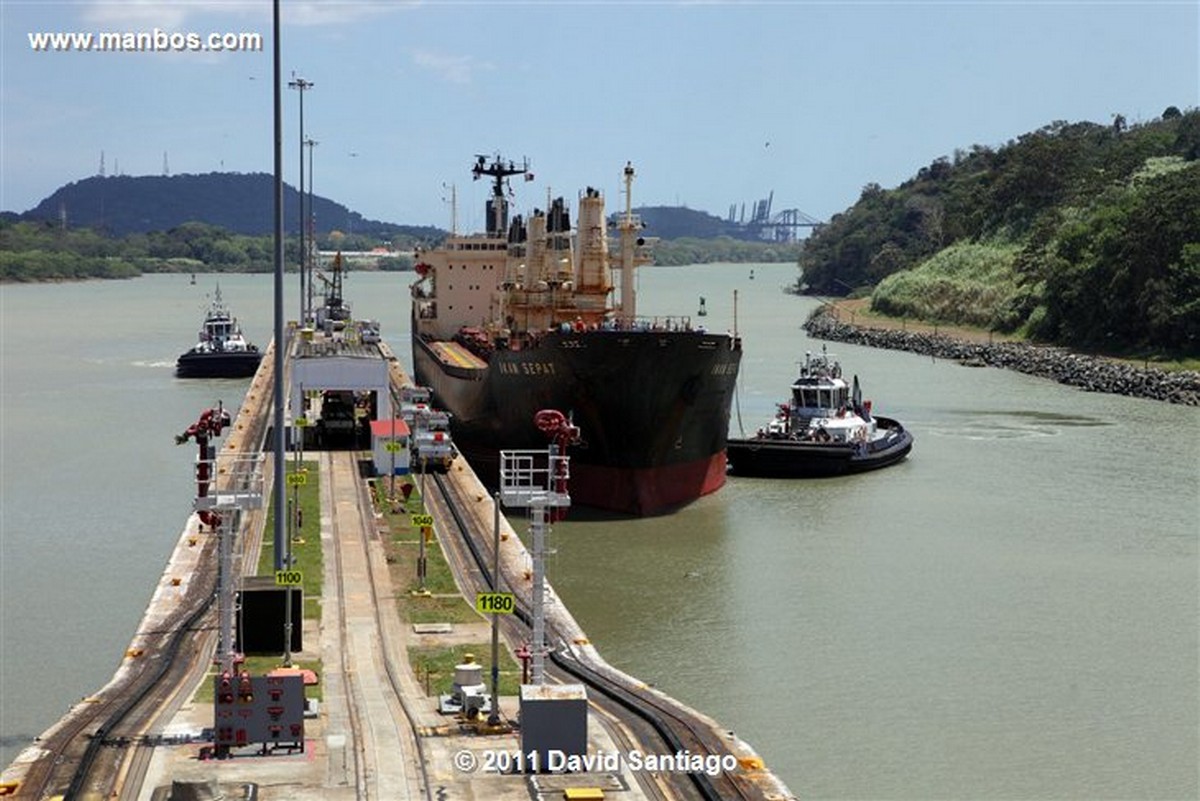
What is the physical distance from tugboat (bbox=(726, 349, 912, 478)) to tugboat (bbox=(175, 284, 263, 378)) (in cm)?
4449

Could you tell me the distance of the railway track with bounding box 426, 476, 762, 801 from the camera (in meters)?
19.9

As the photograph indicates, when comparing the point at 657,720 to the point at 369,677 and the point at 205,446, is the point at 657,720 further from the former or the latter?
the point at 205,446

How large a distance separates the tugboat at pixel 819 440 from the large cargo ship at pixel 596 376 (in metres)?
3.04

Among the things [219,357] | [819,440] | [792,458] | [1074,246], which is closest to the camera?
[792,458]

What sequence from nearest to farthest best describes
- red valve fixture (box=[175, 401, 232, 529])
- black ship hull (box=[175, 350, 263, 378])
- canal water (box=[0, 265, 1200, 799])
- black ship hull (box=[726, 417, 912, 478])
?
red valve fixture (box=[175, 401, 232, 529]) < canal water (box=[0, 265, 1200, 799]) < black ship hull (box=[726, 417, 912, 478]) < black ship hull (box=[175, 350, 263, 378])

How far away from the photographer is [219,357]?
9262 cm

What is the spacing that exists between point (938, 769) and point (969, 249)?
398 feet

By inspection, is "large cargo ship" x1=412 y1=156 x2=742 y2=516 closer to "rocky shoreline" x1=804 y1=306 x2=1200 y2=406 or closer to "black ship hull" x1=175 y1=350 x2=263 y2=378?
"black ship hull" x1=175 y1=350 x2=263 y2=378

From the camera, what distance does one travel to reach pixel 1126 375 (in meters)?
85.2

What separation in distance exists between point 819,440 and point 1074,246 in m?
59.3

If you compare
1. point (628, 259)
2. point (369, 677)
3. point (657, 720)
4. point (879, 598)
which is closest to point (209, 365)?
point (628, 259)

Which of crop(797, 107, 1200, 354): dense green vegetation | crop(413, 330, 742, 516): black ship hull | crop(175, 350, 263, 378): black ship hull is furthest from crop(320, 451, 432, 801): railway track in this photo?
crop(797, 107, 1200, 354): dense green vegetation

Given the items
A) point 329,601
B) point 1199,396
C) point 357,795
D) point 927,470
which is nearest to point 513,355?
point 927,470

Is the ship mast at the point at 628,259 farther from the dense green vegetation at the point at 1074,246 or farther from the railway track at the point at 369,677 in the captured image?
the dense green vegetation at the point at 1074,246
